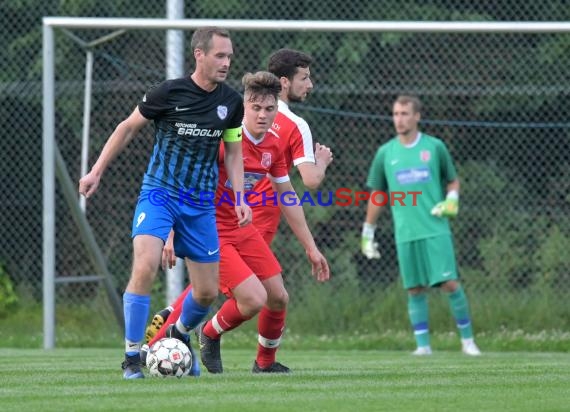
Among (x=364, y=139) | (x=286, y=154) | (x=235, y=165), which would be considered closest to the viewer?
(x=235, y=165)

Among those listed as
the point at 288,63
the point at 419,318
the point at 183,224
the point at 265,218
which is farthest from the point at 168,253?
the point at 419,318

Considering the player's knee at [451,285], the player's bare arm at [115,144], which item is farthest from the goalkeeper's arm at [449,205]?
the player's bare arm at [115,144]

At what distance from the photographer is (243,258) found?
7250mm

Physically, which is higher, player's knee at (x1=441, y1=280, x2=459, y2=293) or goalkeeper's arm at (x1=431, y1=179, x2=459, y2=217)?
goalkeeper's arm at (x1=431, y1=179, x2=459, y2=217)

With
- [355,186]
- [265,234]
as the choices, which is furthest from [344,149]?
[265,234]

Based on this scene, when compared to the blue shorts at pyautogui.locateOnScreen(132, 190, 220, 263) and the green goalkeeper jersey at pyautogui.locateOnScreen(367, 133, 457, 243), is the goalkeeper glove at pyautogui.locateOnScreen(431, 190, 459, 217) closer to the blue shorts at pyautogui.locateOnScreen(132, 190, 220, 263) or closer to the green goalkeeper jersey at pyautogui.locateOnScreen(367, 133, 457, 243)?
the green goalkeeper jersey at pyautogui.locateOnScreen(367, 133, 457, 243)

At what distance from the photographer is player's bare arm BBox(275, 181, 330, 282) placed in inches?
289

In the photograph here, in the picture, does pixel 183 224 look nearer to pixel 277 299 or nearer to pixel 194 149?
pixel 194 149

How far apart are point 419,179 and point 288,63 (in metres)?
3.65

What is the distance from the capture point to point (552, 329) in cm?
1184

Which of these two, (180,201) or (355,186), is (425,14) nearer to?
(355,186)

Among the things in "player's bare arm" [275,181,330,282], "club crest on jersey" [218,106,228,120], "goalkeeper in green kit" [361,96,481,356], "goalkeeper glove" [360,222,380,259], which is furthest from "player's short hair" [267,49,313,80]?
"goalkeeper glove" [360,222,380,259]

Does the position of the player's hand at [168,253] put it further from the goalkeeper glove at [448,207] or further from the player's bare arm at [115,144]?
the goalkeeper glove at [448,207]

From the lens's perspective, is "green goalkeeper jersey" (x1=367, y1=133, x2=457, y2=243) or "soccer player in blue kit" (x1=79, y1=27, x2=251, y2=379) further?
"green goalkeeper jersey" (x1=367, y1=133, x2=457, y2=243)
